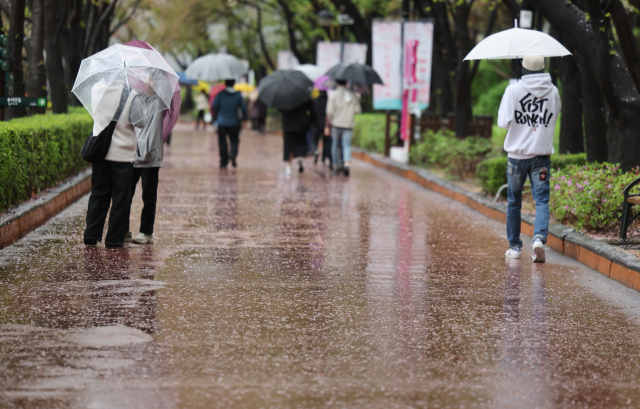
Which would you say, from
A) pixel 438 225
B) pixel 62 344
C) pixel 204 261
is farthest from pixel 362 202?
pixel 62 344

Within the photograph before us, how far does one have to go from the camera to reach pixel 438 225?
1151cm

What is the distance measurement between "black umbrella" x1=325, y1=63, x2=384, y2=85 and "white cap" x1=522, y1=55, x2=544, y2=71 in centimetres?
956

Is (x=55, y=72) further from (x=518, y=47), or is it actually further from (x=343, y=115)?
(x=518, y=47)

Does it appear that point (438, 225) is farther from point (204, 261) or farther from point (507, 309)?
point (507, 309)

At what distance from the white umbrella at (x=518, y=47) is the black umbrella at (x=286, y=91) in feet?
26.3

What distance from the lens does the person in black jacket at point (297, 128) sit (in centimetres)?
1820

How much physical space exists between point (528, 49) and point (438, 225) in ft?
9.05

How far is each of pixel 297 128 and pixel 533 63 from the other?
9.70m

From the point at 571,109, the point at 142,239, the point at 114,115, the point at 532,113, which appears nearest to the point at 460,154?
the point at 571,109


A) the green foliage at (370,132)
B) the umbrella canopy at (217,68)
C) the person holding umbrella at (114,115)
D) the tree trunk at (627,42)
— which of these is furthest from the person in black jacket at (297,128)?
the person holding umbrella at (114,115)

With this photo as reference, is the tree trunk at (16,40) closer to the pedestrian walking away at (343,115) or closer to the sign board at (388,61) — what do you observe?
the pedestrian walking away at (343,115)

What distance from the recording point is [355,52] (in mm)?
27141

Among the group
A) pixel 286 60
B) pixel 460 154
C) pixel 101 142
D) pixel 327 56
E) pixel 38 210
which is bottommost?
pixel 38 210

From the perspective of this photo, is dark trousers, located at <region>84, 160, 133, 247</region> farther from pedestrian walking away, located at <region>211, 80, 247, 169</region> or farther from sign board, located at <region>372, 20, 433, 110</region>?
sign board, located at <region>372, 20, 433, 110</region>
